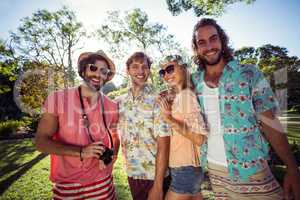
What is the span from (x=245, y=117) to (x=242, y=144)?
280 millimetres

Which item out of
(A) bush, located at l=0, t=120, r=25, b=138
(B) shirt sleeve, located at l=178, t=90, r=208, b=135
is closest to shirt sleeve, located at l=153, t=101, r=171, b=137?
(B) shirt sleeve, located at l=178, t=90, r=208, b=135

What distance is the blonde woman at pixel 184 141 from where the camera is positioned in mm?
2602

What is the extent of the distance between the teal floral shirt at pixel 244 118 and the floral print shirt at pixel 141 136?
902 mm

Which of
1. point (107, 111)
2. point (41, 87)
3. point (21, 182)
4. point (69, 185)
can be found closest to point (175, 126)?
point (107, 111)

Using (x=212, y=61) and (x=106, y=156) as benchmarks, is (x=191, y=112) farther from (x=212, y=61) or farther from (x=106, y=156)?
(x=106, y=156)

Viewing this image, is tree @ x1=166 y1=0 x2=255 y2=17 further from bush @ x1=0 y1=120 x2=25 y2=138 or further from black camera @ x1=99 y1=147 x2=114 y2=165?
bush @ x1=0 y1=120 x2=25 y2=138

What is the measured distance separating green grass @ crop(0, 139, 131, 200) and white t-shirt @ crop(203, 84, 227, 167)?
4.39 meters

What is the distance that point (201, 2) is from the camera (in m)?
9.46

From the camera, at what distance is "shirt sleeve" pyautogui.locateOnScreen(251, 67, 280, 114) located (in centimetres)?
238

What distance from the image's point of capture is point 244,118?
2.42 meters

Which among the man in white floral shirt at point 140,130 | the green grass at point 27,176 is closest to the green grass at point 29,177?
the green grass at point 27,176

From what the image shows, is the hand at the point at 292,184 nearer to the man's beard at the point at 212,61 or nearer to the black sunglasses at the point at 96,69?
the man's beard at the point at 212,61

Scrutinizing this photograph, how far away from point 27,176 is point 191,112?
888 centimetres

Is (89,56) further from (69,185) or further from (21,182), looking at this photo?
(21,182)
